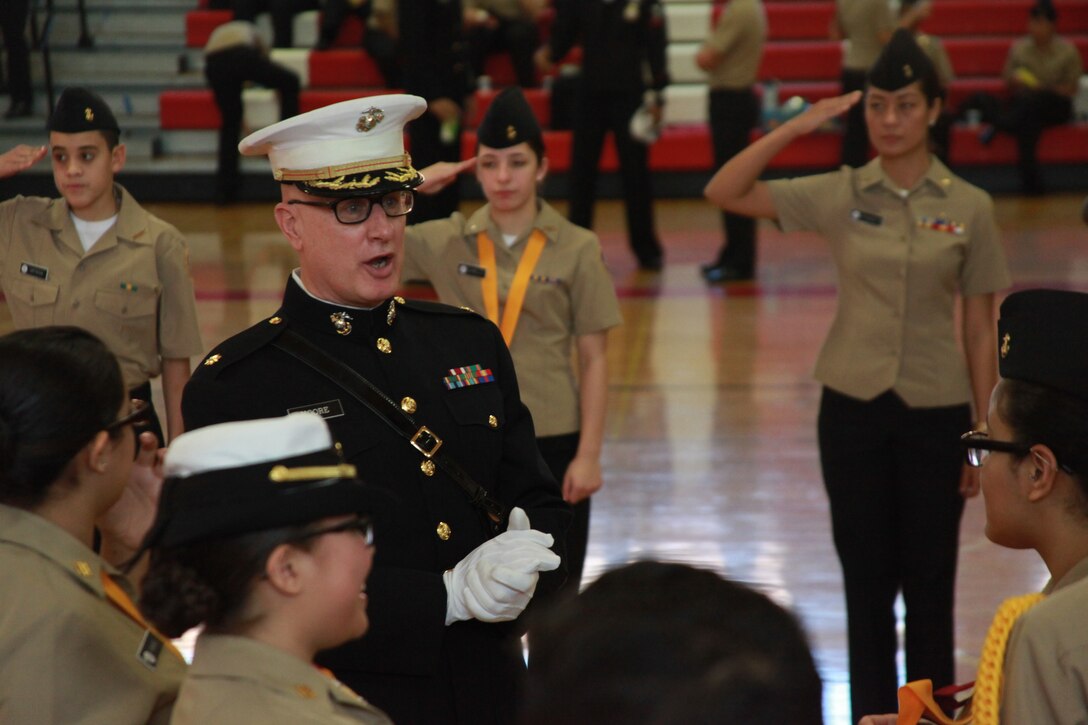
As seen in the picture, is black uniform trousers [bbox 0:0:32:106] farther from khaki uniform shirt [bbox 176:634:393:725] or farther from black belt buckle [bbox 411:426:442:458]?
khaki uniform shirt [bbox 176:634:393:725]

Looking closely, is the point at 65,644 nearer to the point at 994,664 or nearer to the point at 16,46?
the point at 994,664

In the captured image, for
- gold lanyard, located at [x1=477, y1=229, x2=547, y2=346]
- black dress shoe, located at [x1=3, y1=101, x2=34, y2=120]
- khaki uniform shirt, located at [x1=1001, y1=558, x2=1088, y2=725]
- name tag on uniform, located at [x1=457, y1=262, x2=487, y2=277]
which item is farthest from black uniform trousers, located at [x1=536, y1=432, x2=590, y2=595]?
black dress shoe, located at [x1=3, y1=101, x2=34, y2=120]

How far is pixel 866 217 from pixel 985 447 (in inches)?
69.5

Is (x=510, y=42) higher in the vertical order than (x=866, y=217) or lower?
lower

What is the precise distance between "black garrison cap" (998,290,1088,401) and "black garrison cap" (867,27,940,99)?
1.68 meters

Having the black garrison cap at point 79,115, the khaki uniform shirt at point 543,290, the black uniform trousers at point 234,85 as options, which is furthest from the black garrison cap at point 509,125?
the black uniform trousers at point 234,85

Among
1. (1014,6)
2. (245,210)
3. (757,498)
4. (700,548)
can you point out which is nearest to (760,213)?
(700,548)

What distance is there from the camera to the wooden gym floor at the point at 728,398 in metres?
4.78

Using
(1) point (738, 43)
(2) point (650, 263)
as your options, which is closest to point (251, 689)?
(1) point (738, 43)

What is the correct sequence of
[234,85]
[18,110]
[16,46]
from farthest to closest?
[18,110] → [234,85] → [16,46]

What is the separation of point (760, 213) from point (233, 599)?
8.62 feet

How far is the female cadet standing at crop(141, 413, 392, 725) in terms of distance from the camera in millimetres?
1555

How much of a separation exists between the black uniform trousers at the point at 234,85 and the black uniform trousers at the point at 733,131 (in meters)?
4.15

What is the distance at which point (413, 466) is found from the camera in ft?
7.34
